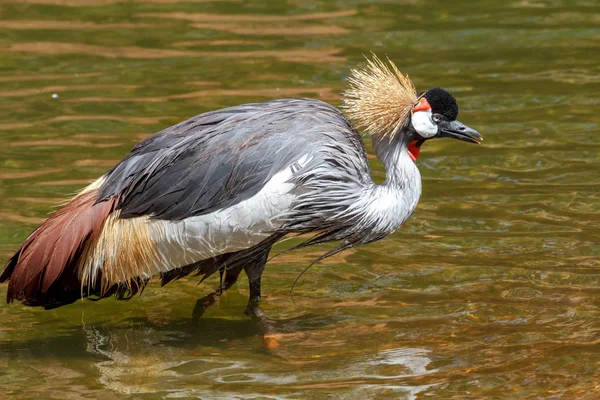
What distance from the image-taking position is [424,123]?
671cm

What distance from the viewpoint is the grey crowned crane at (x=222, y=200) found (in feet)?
20.8

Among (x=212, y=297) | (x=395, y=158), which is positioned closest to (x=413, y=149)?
(x=395, y=158)

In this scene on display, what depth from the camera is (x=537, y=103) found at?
1012 centimetres

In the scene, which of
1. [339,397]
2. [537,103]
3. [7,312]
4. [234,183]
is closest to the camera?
[339,397]

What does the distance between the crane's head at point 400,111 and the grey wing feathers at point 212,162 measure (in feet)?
0.79

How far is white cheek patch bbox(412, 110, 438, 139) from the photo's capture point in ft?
22.0

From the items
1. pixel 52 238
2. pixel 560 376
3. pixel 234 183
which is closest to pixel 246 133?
pixel 234 183

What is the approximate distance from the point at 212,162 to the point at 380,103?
1087 mm

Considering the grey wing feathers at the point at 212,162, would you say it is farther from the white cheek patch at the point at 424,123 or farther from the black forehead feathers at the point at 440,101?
the black forehead feathers at the point at 440,101

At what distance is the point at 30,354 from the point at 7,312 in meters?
0.67

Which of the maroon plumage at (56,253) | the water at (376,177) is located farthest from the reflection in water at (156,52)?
the maroon plumage at (56,253)

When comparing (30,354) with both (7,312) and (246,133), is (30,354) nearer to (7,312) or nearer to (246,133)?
(7,312)

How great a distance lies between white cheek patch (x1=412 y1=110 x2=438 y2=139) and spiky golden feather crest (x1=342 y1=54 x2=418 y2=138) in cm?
6

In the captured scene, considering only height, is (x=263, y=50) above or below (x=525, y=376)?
above
